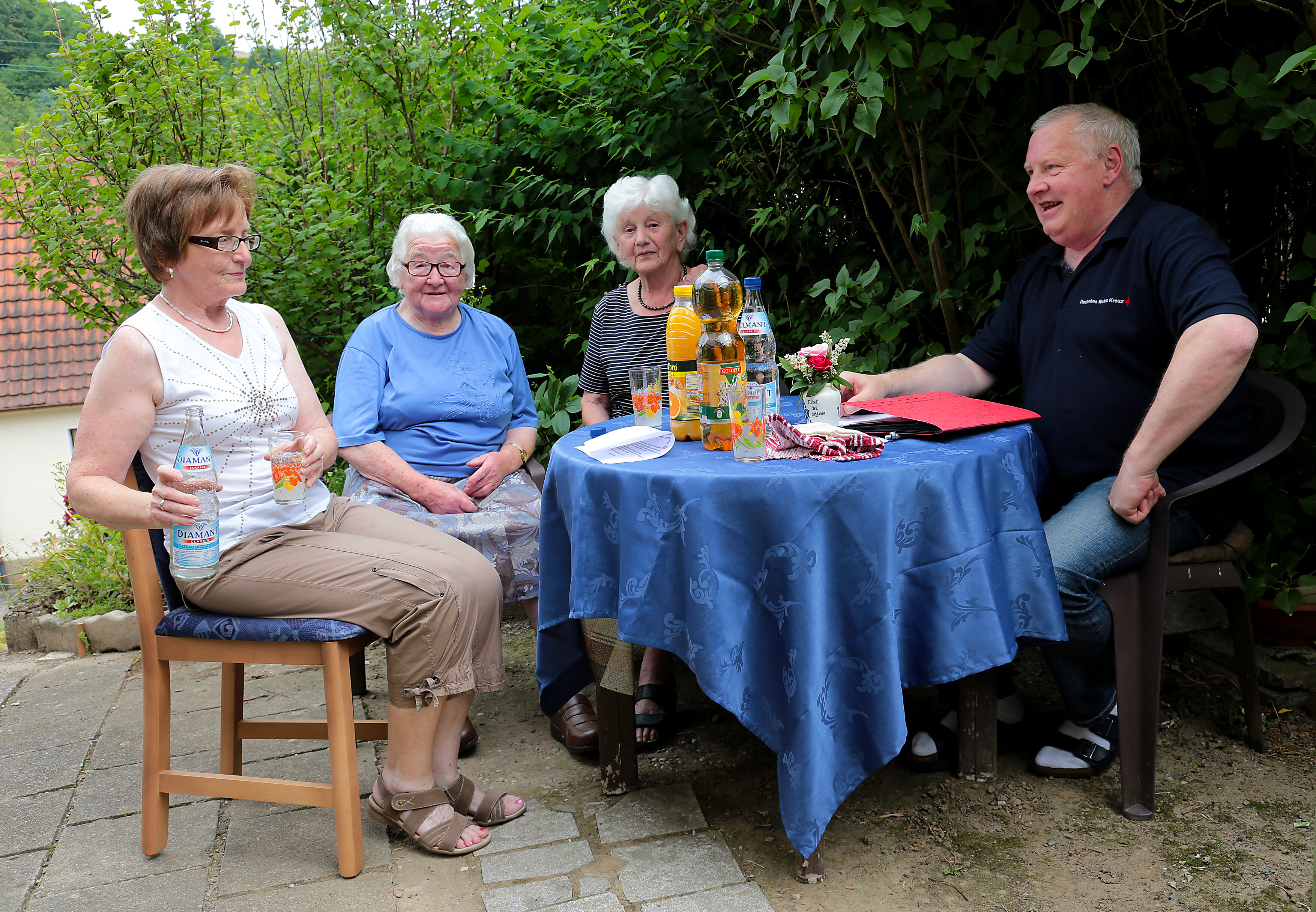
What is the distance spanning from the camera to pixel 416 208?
→ 4402 millimetres

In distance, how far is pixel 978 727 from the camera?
7.59ft

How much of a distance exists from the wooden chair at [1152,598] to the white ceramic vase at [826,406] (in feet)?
2.43

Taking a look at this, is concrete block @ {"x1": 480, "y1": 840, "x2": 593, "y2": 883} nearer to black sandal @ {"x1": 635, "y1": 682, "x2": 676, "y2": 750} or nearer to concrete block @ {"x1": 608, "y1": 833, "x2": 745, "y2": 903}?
concrete block @ {"x1": 608, "y1": 833, "x2": 745, "y2": 903}

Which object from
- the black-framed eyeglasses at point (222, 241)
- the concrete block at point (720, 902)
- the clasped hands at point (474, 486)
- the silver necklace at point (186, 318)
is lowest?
the concrete block at point (720, 902)

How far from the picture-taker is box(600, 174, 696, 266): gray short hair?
329 cm

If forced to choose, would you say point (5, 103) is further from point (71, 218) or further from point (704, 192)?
point (704, 192)

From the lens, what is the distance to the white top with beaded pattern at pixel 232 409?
2100 millimetres

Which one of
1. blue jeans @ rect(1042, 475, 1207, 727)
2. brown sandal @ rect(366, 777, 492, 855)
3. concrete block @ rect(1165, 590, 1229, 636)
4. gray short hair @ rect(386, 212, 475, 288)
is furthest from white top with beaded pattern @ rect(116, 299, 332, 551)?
concrete block @ rect(1165, 590, 1229, 636)

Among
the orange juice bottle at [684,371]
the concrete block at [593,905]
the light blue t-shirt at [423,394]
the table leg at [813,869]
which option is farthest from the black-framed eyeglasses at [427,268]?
the table leg at [813,869]

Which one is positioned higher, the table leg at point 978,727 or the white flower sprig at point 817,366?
the white flower sprig at point 817,366

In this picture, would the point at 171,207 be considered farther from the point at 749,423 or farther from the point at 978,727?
the point at 978,727

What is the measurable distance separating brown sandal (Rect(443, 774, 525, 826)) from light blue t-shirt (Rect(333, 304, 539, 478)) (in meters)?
1.09

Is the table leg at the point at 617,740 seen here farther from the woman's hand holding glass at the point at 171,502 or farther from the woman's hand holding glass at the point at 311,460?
the woman's hand holding glass at the point at 171,502

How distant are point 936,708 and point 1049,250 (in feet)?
4.47
